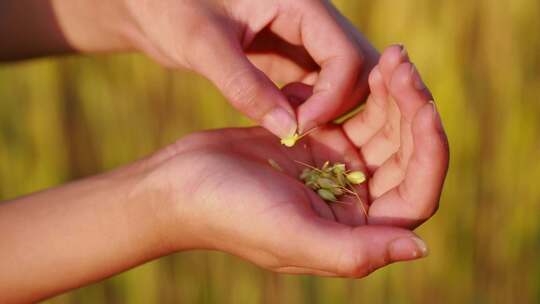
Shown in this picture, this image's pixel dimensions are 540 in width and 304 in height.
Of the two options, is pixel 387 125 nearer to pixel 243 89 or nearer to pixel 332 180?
pixel 332 180

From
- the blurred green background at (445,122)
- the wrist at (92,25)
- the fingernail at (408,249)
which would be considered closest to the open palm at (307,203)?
the fingernail at (408,249)

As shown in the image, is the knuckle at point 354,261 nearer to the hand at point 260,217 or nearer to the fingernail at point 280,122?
the hand at point 260,217

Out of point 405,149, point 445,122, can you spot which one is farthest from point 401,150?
point 445,122

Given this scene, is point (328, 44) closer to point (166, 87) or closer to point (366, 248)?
point (366, 248)

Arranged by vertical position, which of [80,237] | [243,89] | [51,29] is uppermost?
[51,29]

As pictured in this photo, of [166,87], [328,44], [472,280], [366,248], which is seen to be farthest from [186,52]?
[472,280]
